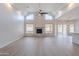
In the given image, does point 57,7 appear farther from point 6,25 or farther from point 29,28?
point 29,28

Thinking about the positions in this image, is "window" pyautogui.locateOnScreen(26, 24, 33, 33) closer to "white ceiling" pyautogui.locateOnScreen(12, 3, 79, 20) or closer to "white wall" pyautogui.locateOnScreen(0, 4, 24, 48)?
"white ceiling" pyautogui.locateOnScreen(12, 3, 79, 20)

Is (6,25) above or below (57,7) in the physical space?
below

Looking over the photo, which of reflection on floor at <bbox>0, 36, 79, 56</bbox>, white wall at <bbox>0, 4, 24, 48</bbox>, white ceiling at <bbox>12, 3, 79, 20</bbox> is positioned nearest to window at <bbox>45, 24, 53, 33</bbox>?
white ceiling at <bbox>12, 3, 79, 20</bbox>

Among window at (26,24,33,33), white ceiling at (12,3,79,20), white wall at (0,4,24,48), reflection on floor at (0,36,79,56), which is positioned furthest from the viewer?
window at (26,24,33,33)

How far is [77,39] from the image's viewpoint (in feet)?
25.7

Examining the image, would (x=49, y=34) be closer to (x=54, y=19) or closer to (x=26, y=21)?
(x=54, y=19)

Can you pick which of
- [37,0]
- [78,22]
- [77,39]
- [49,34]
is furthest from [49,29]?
[37,0]

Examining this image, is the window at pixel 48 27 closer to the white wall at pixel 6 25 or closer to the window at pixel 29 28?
the window at pixel 29 28

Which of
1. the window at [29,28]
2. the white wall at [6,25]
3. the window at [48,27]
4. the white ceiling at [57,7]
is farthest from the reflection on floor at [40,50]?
the window at [48,27]

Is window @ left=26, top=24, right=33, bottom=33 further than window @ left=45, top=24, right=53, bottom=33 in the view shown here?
No

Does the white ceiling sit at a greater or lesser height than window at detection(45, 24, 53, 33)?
greater

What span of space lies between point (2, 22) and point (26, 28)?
9.00m

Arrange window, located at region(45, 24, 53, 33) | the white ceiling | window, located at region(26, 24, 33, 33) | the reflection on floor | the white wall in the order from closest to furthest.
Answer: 1. the reflection on floor
2. the white wall
3. the white ceiling
4. window, located at region(26, 24, 33, 33)
5. window, located at region(45, 24, 53, 33)

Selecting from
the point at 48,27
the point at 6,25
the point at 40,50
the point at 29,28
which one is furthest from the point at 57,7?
the point at 29,28
